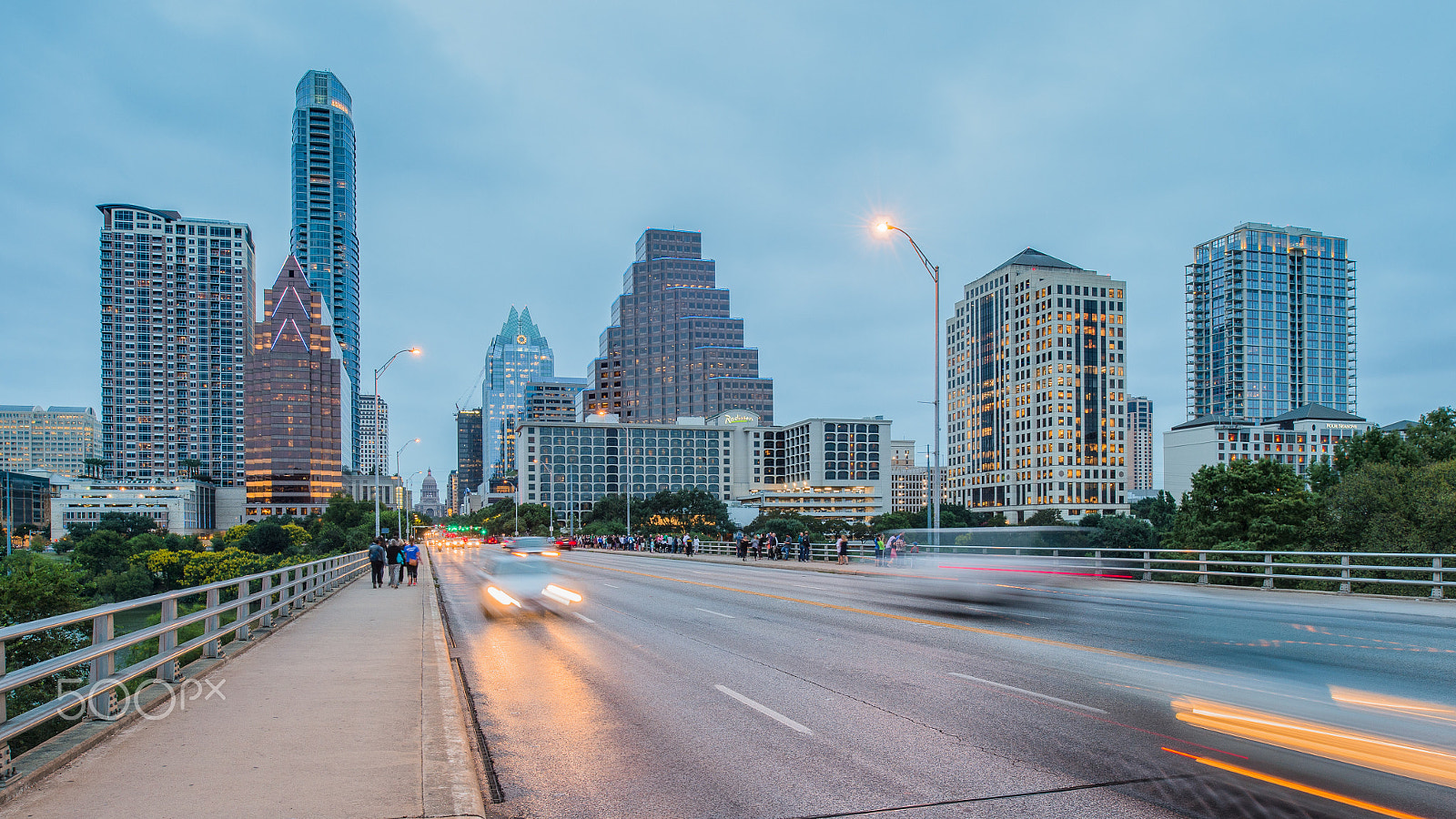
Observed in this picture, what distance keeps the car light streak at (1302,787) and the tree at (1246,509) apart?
52.4m

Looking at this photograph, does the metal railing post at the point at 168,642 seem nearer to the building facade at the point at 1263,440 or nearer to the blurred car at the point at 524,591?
the blurred car at the point at 524,591

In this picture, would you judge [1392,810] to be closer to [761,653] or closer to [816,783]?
[816,783]

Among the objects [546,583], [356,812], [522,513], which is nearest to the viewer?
[356,812]

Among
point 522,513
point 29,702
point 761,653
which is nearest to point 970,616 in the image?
point 761,653

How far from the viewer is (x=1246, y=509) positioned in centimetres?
5838

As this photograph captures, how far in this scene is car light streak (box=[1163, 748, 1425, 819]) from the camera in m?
5.91

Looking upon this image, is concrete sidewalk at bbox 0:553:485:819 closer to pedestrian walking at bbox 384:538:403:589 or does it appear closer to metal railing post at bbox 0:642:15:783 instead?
metal railing post at bbox 0:642:15:783

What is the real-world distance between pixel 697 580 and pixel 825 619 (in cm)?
1474

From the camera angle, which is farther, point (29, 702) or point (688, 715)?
point (29, 702)

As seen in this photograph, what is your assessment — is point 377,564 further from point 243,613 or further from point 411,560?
point 243,613

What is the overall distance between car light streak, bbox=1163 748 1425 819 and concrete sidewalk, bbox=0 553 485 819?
558 centimetres

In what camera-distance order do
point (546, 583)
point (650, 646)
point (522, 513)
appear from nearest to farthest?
point (650, 646) < point (546, 583) < point (522, 513)

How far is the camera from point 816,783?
22.2 feet

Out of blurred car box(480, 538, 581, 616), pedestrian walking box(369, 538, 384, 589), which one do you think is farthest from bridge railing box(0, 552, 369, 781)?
pedestrian walking box(369, 538, 384, 589)
